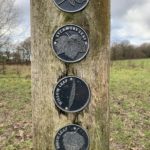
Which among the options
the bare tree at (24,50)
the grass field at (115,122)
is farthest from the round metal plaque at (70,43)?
the bare tree at (24,50)

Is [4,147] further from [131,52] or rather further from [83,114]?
[131,52]

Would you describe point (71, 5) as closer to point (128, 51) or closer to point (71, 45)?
point (71, 45)

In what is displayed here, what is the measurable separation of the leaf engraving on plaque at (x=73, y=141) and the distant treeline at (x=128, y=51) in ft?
143

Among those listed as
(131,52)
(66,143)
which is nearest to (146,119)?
(66,143)

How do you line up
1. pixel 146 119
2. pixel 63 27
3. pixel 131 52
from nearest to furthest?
1. pixel 63 27
2. pixel 146 119
3. pixel 131 52

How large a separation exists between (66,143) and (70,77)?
1.65 ft

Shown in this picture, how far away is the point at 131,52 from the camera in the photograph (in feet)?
179

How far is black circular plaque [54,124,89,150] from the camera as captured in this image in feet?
9.26

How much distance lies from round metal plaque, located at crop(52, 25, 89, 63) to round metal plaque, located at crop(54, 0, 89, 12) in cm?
12

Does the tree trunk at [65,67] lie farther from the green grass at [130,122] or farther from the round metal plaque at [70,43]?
the green grass at [130,122]

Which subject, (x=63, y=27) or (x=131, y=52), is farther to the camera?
(x=131, y=52)

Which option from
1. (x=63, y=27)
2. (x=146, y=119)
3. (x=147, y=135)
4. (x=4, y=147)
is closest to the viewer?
(x=63, y=27)

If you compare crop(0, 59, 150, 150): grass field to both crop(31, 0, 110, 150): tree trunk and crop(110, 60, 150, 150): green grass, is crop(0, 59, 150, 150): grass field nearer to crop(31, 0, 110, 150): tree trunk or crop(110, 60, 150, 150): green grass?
crop(110, 60, 150, 150): green grass

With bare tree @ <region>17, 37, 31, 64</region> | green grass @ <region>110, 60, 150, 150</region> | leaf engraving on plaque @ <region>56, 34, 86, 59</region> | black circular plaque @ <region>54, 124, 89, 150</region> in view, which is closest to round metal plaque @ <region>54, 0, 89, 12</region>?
leaf engraving on plaque @ <region>56, 34, 86, 59</region>
